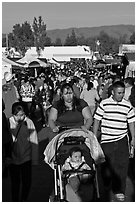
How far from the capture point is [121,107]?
6.80 metres

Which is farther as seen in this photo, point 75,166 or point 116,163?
point 116,163

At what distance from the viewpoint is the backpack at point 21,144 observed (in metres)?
6.25

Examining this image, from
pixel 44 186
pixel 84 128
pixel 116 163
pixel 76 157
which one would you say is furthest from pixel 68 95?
pixel 44 186

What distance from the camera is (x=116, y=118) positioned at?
22.2 feet

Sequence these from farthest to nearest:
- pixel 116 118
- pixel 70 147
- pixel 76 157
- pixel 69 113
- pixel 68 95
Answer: pixel 68 95, pixel 69 113, pixel 116 118, pixel 70 147, pixel 76 157

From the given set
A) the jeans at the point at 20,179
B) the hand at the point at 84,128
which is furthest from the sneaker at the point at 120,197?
the jeans at the point at 20,179

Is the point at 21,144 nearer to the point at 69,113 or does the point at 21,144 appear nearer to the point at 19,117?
the point at 19,117

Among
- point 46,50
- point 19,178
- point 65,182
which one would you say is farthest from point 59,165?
point 46,50

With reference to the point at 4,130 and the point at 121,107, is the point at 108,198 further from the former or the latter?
the point at 4,130

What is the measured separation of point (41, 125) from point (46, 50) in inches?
2324

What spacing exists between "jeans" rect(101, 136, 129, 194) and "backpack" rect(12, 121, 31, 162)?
4.02 ft

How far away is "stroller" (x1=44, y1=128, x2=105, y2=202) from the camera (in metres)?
6.07

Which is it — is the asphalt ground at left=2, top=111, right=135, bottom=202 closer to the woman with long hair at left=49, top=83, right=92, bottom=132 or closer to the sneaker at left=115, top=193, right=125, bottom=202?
the sneaker at left=115, top=193, right=125, bottom=202

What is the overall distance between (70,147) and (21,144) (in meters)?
0.65
